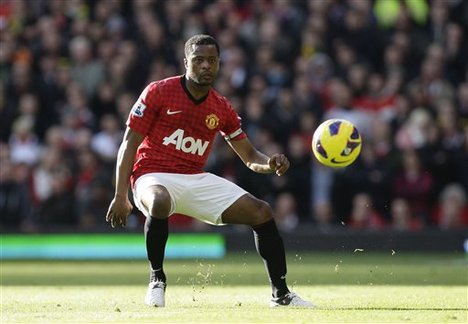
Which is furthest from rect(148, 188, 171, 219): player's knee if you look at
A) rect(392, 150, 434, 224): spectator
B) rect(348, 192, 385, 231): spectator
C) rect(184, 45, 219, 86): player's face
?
rect(392, 150, 434, 224): spectator

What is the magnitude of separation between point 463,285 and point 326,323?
5003mm

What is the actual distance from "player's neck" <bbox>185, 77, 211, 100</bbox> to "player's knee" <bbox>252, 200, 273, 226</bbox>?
3.80 feet

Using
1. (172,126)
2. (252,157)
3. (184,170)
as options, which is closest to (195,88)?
(172,126)

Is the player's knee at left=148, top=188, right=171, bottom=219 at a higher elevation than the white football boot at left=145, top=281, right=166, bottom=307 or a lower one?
higher

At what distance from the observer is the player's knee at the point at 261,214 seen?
10.2m

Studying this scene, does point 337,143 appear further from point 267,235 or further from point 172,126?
point 172,126

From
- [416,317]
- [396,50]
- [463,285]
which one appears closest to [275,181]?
[396,50]

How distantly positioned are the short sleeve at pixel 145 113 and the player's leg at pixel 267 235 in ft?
3.49

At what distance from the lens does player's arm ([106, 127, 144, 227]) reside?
980 centimetres

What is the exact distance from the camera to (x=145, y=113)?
10.1 meters

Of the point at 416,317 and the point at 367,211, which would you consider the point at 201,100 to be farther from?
the point at 367,211

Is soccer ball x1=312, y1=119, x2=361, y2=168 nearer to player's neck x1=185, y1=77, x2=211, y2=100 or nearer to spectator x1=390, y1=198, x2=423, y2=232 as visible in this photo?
player's neck x1=185, y1=77, x2=211, y2=100

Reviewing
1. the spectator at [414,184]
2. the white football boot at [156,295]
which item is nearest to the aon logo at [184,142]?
the white football boot at [156,295]

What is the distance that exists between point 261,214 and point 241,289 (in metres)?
2.70
